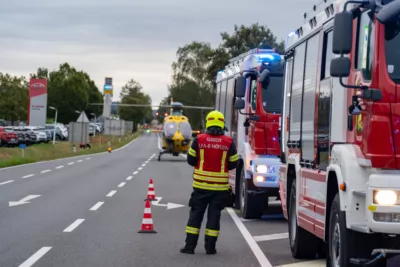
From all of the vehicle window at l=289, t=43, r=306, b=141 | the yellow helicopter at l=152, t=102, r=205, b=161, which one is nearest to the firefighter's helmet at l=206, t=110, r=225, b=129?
the vehicle window at l=289, t=43, r=306, b=141

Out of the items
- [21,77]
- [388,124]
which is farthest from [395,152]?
[21,77]

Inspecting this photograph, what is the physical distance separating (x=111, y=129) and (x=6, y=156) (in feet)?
132

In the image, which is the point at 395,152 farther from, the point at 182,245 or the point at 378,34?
the point at 182,245

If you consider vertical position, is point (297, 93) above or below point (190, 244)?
above

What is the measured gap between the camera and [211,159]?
11297mm

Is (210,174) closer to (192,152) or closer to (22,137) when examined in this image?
(192,152)

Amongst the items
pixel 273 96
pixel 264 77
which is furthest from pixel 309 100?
pixel 273 96

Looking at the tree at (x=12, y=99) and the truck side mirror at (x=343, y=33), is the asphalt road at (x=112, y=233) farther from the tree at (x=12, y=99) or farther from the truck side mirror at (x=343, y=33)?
the tree at (x=12, y=99)

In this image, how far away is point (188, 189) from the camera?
25219 mm

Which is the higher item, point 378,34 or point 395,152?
point 378,34

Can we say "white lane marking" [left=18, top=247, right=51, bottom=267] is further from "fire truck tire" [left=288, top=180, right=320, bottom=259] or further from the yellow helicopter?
the yellow helicopter

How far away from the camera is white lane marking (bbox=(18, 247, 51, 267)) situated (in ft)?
33.0

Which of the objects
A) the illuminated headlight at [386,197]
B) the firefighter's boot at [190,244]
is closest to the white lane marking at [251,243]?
the firefighter's boot at [190,244]

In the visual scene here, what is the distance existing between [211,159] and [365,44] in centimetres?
412
